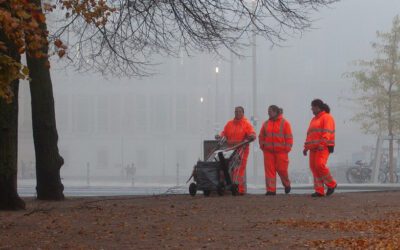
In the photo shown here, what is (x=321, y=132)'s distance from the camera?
51.6 feet

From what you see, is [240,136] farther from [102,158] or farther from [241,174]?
[102,158]

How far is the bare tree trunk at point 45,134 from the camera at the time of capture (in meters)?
14.9

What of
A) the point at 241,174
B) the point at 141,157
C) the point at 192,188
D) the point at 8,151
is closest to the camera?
the point at 8,151

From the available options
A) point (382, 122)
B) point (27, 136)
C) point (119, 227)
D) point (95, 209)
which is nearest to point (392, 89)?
point (382, 122)

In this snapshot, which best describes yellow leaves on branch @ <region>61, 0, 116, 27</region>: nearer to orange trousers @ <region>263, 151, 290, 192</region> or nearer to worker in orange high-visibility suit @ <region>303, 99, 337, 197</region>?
worker in orange high-visibility suit @ <region>303, 99, 337, 197</region>

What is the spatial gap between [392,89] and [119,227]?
28837 mm

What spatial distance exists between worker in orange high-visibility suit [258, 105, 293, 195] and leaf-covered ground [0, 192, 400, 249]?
2.18m

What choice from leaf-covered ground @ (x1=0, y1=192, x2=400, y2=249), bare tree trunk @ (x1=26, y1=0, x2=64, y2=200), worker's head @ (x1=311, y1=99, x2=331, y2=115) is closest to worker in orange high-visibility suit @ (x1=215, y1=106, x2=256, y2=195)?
worker's head @ (x1=311, y1=99, x2=331, y2=115)

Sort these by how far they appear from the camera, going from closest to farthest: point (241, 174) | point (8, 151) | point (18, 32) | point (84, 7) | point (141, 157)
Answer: point (18, 32), point (84, 7), point (8, 151), point (241, 174), point (141, 157)

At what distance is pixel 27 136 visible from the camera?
207 ft

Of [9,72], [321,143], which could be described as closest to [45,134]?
[321,143]

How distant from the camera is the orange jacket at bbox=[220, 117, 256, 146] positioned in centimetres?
1650

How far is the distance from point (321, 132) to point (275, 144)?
1.16 m

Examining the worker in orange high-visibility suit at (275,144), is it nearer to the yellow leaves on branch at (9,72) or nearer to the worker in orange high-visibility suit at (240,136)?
the worker in orange high-visibility suit at (240,136)
